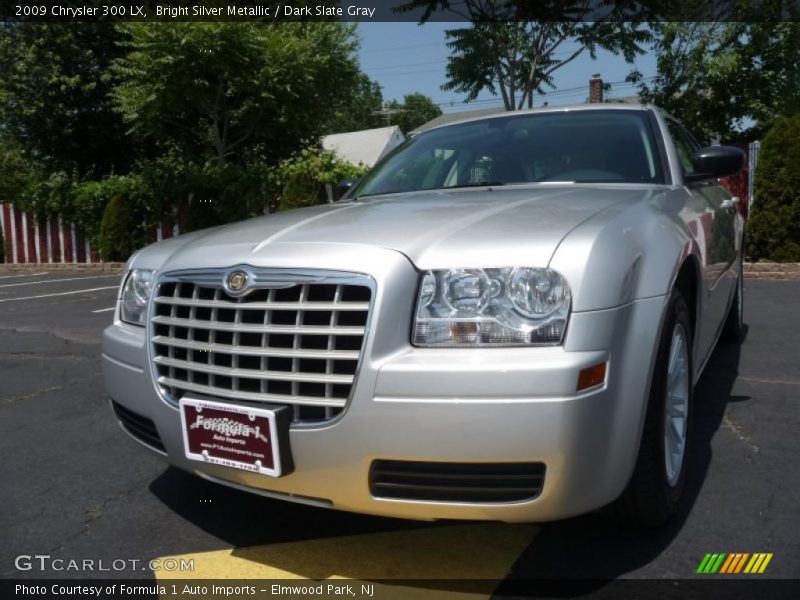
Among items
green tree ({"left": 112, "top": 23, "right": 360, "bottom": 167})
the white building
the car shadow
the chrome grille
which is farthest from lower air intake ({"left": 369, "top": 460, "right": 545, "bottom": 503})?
the white building

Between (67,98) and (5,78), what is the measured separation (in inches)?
60.3

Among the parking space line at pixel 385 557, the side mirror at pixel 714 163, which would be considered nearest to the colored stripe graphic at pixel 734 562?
the parking space line at pixel 385 557

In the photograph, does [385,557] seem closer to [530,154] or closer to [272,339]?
[272,339]

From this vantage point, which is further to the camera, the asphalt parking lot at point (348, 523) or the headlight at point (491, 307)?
the asphalt parking lot at point (348, 523)

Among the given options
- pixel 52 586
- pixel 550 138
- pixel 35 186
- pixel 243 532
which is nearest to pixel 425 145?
pixel 550 138

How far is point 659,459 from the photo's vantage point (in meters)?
2.12

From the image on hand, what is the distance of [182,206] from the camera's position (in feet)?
47.8

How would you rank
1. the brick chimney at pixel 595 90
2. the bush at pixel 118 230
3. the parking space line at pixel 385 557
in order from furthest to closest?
the brick chimney at pixel 595 90
the bush at pixel 118 230
the parking space line at pixel 385 557

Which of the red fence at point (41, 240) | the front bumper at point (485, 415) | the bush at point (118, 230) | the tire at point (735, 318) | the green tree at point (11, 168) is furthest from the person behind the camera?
the green tree at point (11, 168)

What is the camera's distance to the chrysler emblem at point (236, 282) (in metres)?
2.04

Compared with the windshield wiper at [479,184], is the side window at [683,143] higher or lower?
higher

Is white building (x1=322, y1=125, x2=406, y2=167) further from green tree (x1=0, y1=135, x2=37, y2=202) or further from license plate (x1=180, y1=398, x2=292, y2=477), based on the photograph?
license plate (x1=180, y1=398, x2=292, y2=477)

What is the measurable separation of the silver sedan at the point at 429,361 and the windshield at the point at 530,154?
73 cm

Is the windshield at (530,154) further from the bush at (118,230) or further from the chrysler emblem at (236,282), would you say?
the bush at (118,230)
